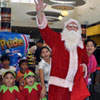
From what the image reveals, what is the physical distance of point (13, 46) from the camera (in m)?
4.45

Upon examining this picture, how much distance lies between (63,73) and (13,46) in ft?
6.70

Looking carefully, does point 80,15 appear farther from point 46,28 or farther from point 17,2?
point 46,28

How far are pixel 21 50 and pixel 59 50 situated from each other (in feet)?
6.77

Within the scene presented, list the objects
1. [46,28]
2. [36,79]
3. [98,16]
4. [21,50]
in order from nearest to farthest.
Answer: [46,28] < [36,79] < [21,50] < [98,16]

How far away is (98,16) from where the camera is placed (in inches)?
559

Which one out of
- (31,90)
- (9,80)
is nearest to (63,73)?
(31,90)

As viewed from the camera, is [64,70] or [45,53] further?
[45,53]

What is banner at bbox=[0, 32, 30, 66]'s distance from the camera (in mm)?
4352

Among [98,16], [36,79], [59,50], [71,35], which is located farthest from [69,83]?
[98,16]

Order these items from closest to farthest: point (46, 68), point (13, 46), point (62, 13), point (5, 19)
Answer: point (46, 68) < point (13, 46) < point (5, 19) < point (62, 13)

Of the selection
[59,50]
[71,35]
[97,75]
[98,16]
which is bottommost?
A: [97,75]

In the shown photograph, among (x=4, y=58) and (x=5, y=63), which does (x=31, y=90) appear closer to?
(x=5, y=63)

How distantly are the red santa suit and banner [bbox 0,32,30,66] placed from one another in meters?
1.86

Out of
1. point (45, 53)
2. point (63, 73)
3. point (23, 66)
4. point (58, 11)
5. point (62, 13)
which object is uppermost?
point (58, 11)
